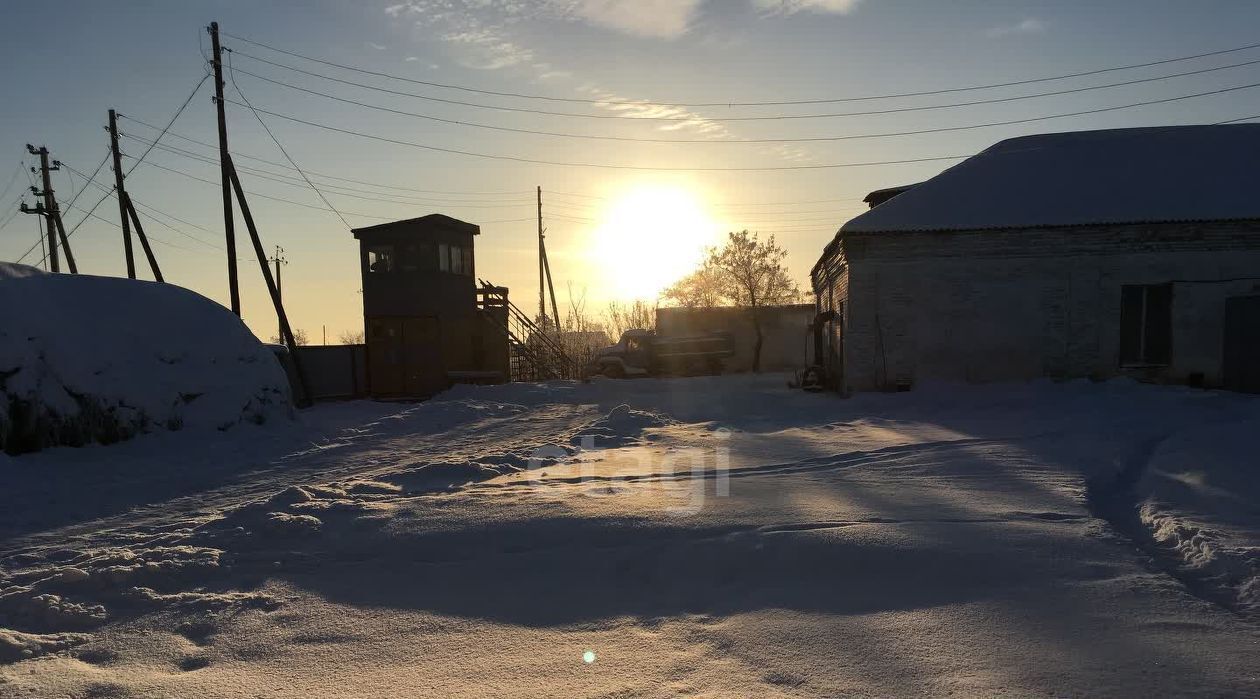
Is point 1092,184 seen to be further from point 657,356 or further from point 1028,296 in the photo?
point 657,356

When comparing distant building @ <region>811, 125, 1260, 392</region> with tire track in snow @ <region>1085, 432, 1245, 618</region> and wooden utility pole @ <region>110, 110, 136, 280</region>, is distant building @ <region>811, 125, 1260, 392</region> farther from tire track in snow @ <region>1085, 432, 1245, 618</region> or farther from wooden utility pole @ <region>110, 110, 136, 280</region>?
wooden utility pole @ <region>110, 110, 136, 280</region>

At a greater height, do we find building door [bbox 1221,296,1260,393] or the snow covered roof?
the snow covered roof

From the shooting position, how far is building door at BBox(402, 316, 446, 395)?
1908 cm

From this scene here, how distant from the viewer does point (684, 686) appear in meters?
2.76

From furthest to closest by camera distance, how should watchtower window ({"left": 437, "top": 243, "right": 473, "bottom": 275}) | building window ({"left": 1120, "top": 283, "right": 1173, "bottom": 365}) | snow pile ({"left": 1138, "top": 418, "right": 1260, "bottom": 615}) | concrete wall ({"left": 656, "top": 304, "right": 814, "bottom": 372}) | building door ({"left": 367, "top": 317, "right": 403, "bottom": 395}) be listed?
concrete wall ({"left": 656, "top": 304, "right": 814, "bottom": 372}) → watchtower window ({"left": 437, "top": 243, "right": 473, "bottom": 275}) → building door ({"left": 367, "top": 317, "right": 403, "bottom": 395}) → building window ({"left": 1120, "top": 283, "right": 1173, "bottom": 365}) → snow pile ({"left": 1138, "top": 418, "right": 1260, "bottom": 615})

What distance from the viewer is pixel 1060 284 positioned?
42.9 ft

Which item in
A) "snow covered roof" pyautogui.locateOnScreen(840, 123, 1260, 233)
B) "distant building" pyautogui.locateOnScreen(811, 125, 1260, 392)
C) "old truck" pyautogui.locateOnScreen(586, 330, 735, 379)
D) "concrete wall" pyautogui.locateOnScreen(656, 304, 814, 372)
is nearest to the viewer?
"distant building" pyautogui.locateOnScreen(811, 125, 1260, 392)

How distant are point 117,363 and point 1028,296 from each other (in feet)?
57.8

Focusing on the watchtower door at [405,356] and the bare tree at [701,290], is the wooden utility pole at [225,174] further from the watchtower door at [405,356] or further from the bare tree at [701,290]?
the bare tree at [701,290]

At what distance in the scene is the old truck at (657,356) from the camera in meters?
24.0

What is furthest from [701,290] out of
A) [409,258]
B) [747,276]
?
→ [409,258]

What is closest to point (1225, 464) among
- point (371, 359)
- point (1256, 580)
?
point (1256, 580)

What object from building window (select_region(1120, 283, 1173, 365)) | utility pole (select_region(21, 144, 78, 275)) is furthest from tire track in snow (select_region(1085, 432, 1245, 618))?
utility pole (select_region(21, 144, 78, 275))

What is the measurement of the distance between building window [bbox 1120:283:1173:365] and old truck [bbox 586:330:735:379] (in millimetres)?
13598
